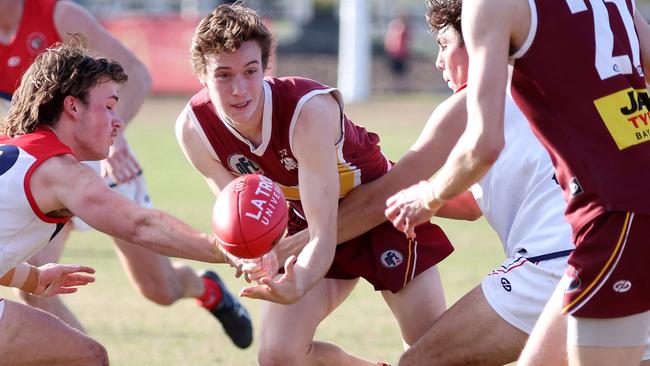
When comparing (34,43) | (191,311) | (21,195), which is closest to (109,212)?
(21,195)

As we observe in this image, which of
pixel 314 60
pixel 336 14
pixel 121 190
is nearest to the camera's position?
pixel 121 190

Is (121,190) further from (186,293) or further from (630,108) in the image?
(630,108)

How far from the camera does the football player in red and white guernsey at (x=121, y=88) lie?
6383 mm

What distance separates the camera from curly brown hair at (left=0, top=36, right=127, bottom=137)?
14.7 feet

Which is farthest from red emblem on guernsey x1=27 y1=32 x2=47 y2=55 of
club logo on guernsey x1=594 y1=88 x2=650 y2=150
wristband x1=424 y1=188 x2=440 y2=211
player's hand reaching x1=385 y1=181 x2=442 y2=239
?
club logo on guernsey x1=594 y1=88 x2=650 y2=150

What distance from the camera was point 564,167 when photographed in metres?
3.64

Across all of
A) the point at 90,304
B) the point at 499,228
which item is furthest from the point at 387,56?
the point at 499,228

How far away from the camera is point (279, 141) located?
483 cm

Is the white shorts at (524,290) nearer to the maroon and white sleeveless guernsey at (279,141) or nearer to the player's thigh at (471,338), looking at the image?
the player's thigh at (471,338)

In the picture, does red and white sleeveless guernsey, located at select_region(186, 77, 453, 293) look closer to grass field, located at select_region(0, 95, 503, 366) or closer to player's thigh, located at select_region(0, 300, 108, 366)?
player's thigh, located at select_region(0, 300, 108, 366)

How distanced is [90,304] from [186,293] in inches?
49.3

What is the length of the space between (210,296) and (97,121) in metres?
2.79

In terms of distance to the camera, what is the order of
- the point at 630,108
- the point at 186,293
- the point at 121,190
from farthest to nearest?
the point at 186,293, the point at 121,190, the point at 630,108

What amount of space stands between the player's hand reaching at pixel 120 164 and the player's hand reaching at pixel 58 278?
1533mm
